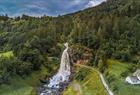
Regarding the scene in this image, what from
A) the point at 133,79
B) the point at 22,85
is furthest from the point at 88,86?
the point at 22,85

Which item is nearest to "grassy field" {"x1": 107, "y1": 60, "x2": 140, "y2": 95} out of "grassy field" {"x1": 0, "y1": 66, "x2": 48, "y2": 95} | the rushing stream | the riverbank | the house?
the house

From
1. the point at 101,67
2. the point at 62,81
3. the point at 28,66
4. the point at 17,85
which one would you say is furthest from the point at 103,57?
the point at 17,85

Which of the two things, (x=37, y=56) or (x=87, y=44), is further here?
(x=87, y=44)

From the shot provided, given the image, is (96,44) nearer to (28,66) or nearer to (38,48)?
(38,48)

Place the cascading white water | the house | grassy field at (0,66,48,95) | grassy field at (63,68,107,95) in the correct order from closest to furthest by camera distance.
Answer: grassy field at (0,66,48,95) → grassy field at (63,68,107,95) → the house → the cascading white water

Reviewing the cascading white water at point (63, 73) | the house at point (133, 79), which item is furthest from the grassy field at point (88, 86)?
the house at point (133, 79)

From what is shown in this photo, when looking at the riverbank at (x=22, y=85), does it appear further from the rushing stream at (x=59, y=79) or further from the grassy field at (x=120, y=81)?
the grassy field at (x=120, y=81)

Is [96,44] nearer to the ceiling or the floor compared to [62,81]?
nearer to the ceiling

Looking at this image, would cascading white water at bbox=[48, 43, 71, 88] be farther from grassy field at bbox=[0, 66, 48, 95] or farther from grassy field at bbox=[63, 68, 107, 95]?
grassy field at bbox=[63, 68, 107, 95]
